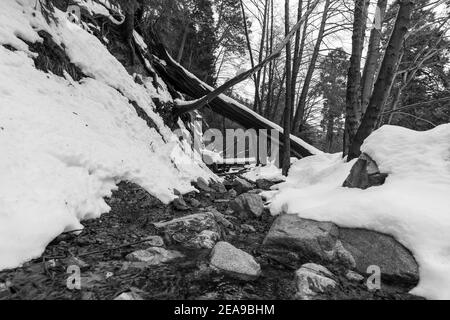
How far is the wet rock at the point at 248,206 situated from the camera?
4.93 m

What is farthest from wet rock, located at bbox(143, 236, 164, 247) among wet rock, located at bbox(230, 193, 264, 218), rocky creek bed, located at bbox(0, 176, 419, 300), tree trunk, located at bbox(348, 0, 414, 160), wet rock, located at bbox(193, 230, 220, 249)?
tree trunk, located at bbox(348, 0, 414, 160)

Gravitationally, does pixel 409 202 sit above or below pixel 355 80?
below

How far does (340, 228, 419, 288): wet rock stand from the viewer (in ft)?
8.66

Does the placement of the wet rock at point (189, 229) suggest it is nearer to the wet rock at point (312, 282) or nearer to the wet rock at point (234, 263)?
the wet rock at point (234, 263)

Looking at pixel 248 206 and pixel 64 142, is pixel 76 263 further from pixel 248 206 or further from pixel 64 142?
pixel 248 206

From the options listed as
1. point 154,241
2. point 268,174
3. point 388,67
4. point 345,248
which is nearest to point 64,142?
point 154,241

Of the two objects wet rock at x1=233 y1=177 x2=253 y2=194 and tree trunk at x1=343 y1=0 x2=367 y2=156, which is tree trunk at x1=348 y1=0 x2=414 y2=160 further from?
wet rock at x1=233 y1=177 x2=253 y2=194

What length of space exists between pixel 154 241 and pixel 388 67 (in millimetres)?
4938

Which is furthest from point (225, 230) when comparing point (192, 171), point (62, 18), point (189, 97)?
point (189, 97)

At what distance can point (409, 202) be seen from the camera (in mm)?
3049

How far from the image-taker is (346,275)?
2.78m

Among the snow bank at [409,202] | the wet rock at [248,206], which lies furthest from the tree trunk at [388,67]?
the wet rock at [248,206]

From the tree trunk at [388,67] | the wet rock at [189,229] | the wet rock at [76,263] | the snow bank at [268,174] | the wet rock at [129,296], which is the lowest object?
the wet rock at [129,296]
